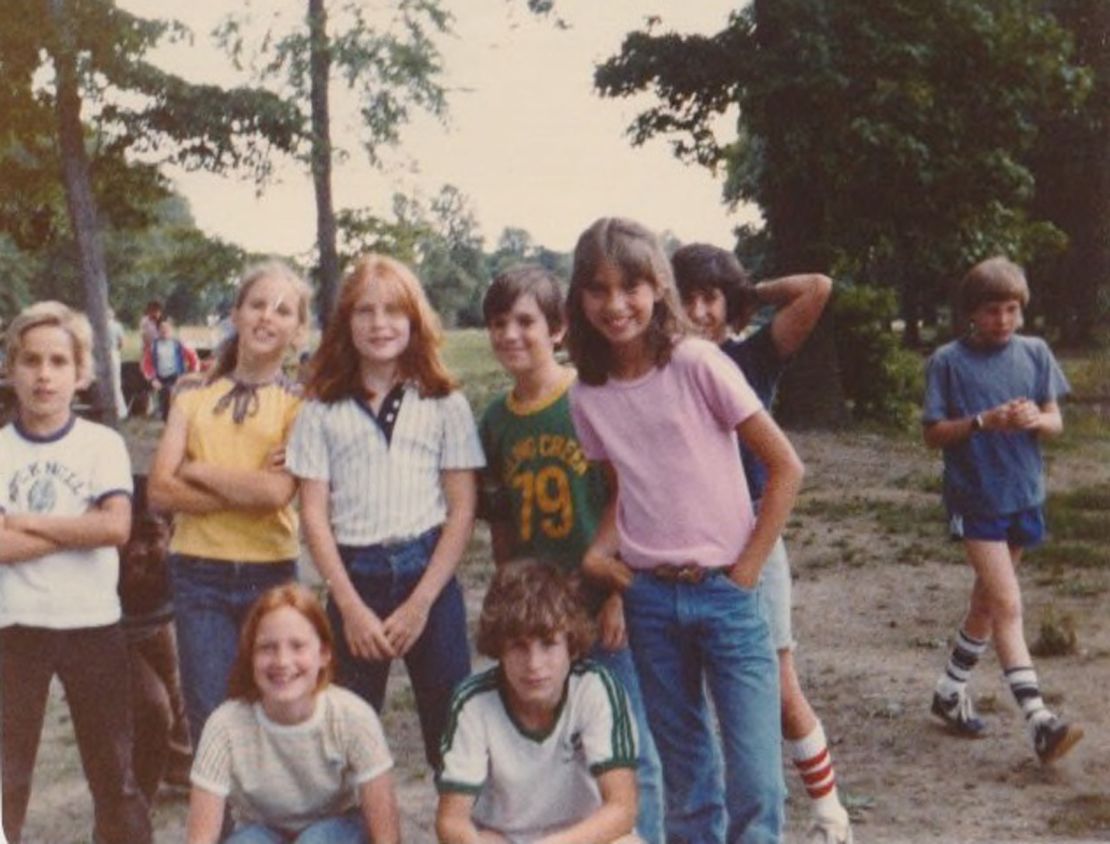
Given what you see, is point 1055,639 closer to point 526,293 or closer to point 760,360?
point 760,360

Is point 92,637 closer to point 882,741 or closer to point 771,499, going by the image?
point 771,499

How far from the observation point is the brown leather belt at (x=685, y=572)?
231 cm

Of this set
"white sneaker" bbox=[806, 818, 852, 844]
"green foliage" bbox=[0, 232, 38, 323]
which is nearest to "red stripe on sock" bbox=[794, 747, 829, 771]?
"white sneaker" bbox=[806, 818, 852, 844]

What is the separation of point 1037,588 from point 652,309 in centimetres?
334

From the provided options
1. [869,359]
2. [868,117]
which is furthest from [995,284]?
[869,359]

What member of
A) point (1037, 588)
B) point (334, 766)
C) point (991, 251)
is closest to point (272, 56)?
point (334, 766)

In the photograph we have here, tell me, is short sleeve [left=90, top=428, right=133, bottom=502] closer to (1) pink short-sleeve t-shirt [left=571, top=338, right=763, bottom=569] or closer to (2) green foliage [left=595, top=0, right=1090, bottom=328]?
(1) pink short-sleeve t-shirt [left=571, top=338, right=763, bottom=569]

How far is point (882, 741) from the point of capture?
360cm

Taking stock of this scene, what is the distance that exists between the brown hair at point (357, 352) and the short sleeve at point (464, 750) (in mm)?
554

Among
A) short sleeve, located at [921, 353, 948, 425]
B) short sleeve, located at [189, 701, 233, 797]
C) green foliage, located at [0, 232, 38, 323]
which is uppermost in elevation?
green foliage, located at [0, 232, 38, 323]

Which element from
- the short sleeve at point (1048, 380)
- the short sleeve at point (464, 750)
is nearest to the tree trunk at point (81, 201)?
the short sleeve at point (464, 750)

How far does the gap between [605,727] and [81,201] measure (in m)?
2.49

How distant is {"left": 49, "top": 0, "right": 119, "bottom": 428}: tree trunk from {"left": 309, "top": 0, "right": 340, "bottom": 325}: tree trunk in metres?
0.56

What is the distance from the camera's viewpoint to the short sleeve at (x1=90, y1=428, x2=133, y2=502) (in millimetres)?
2584
